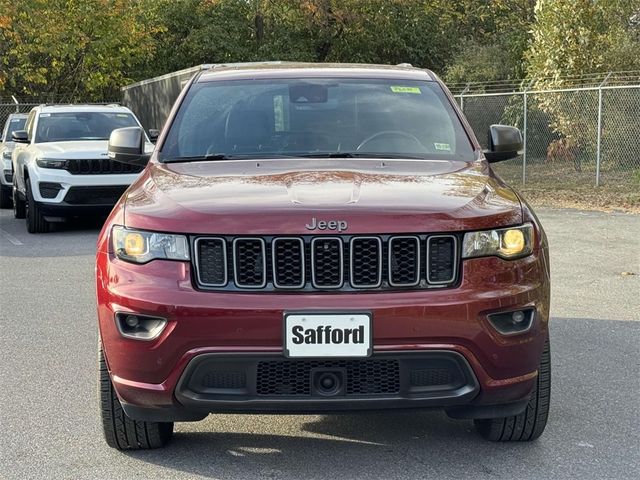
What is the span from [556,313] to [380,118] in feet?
9.24

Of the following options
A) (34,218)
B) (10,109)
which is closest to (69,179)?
(34,218)

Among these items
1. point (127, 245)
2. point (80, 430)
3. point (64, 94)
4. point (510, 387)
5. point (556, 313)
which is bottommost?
point (64, 94)

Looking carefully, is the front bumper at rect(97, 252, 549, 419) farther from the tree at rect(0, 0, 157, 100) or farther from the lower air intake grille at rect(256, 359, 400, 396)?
the tree at rect(0, 0, 157, 100)

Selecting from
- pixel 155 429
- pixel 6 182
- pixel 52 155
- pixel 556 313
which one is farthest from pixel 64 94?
pixel 155 429

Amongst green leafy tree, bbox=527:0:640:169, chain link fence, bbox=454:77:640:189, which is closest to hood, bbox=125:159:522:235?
chain link fence, bbox=454:77:640:189

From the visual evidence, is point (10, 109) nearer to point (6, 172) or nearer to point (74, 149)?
point (6, 172)

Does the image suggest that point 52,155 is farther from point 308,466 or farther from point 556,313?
point 308,466

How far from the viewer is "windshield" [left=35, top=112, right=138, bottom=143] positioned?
1438cm

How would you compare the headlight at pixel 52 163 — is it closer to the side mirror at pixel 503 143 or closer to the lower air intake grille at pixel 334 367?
the side mirror at pixel 503 143

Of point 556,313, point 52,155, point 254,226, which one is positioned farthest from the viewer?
point 52,155

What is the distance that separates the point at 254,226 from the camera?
389cm

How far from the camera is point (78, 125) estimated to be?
14609mm

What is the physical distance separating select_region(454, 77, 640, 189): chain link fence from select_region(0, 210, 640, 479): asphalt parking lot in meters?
12.8

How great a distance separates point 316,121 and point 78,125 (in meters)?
9.92
